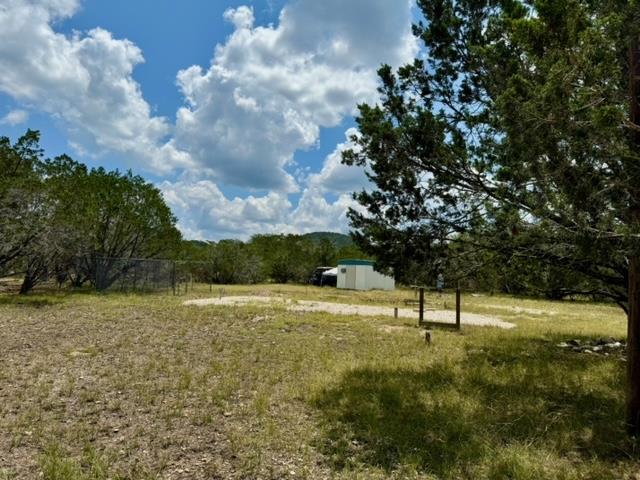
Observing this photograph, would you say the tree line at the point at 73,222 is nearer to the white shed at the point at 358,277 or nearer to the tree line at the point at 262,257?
the tree line at the point at 262,257

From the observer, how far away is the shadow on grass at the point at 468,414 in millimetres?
3467

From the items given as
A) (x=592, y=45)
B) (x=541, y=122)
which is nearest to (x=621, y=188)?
(x=541, y=122)

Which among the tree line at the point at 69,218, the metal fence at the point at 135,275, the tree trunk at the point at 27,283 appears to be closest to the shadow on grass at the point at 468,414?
the tree line at the point at 69,218

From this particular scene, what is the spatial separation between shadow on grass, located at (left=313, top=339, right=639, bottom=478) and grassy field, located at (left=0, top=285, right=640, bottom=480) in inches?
0.7

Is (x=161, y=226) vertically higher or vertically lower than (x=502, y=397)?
higher

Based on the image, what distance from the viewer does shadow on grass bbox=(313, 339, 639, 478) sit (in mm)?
3467

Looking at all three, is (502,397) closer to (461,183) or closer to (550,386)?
(550,386)

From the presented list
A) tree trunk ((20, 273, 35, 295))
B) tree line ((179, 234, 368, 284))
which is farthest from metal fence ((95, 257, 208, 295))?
tree line ((179, 234, 368, 284))

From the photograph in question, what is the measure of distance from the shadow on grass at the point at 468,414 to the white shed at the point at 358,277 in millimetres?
22130

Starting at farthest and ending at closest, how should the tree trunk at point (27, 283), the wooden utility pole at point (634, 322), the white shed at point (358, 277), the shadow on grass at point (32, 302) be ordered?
the white shed at point (358, 277) < the tree trunk at point (27, 283) < the shadow on grass at point (32, 302) < the wooden utility pole at point (634, 322)

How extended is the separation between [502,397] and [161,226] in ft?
63.3

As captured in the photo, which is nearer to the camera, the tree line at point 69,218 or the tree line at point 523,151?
the tree line at point 523,151

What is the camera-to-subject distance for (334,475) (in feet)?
10.1

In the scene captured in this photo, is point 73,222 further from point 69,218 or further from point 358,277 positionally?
point 358,277
